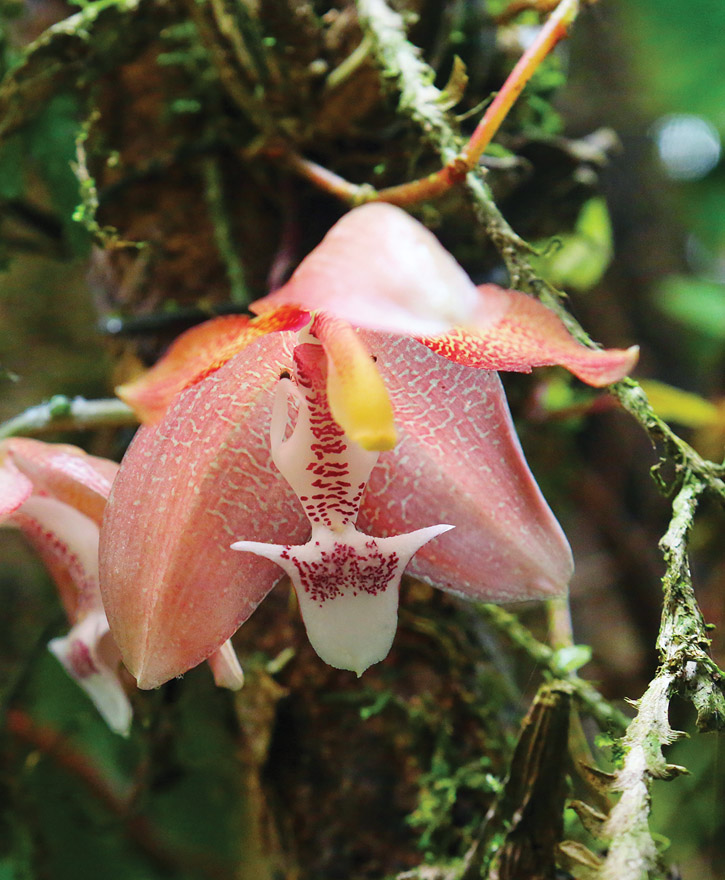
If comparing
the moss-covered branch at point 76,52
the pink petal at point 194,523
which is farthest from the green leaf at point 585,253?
the pink petal at point 194,523

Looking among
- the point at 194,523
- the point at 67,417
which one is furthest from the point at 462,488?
the point at 67,417

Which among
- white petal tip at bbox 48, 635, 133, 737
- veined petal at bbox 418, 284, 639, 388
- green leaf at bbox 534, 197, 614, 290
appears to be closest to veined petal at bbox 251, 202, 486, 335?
veined petal at bbox 418, 284, 639, 388

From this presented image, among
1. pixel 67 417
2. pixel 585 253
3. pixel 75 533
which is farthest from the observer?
pixel 585 253

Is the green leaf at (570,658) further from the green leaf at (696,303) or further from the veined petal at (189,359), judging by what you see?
the green leaf at (696,303)

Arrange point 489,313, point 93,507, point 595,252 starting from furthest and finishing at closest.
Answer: point 595,252 → point 93,507 → point 489,313

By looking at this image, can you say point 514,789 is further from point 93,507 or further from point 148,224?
point 148,224

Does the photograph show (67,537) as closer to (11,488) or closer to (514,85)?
(11,488)

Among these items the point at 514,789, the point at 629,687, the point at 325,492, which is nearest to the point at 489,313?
the point at 325,492
